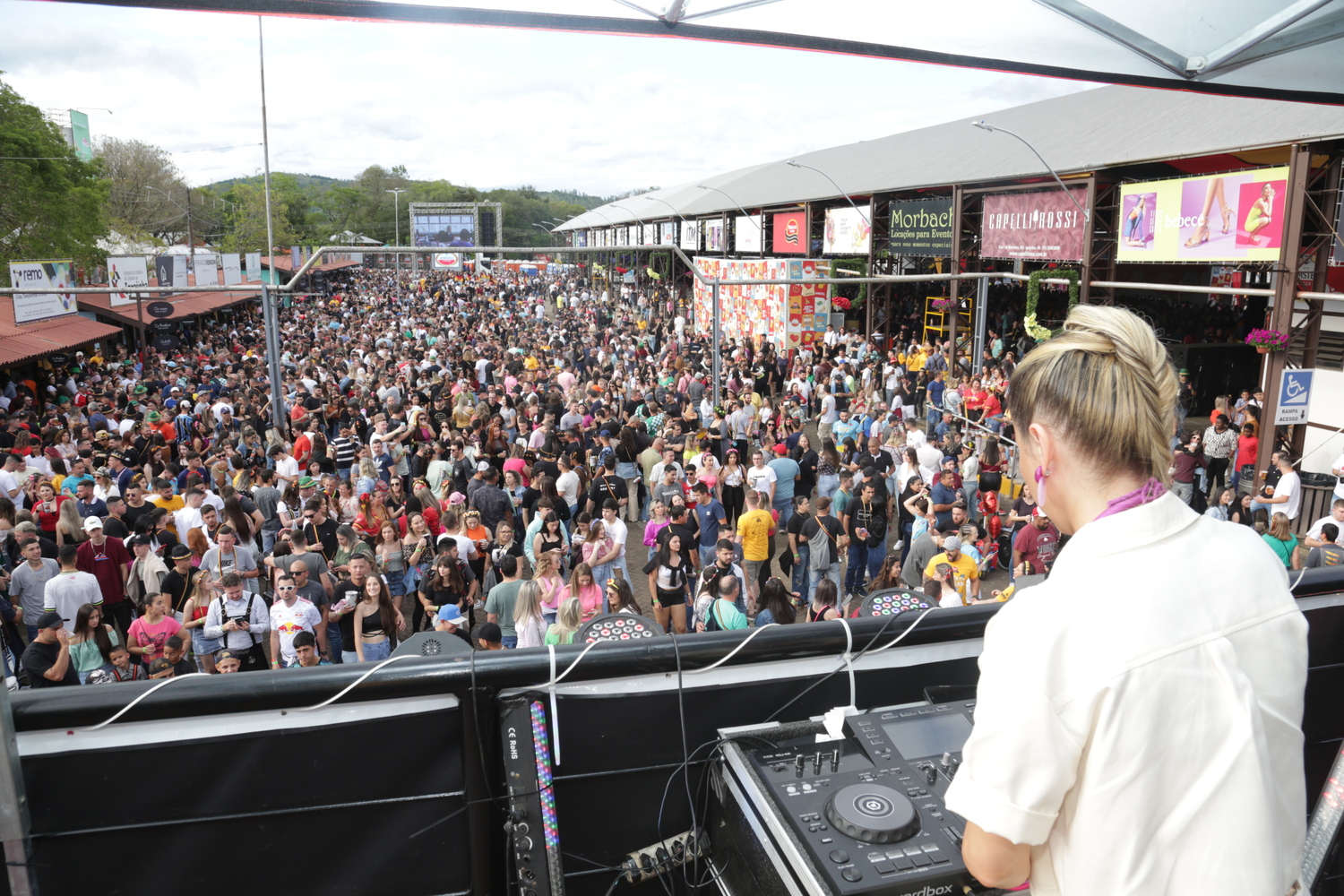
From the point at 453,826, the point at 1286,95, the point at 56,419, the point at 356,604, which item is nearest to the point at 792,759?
the point at 453,826

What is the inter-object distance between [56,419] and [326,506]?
1086 cm

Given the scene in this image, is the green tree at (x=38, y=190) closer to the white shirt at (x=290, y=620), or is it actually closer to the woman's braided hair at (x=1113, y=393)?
the white shirt at (x=290, y=620)

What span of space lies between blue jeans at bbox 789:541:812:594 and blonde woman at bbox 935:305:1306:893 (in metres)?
8.47

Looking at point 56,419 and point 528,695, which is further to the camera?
point 56,419

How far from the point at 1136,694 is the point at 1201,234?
58.1ft

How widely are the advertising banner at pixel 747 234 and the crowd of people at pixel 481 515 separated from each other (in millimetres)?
17603

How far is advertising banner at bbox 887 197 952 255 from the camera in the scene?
963 inches

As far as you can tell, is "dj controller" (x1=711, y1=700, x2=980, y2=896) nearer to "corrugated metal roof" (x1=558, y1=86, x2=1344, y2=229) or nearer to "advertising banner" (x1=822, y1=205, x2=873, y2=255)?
"corrugated metal roof" (x1=558, y1=86, x2=1344, y2=229)

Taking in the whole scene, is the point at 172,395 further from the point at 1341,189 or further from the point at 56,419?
the point at 1341,189

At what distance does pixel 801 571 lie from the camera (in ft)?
33.1

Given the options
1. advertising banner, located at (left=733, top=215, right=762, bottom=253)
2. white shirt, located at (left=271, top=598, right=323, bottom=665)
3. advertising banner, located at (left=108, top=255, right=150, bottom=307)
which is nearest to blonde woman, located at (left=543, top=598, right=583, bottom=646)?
white shirt, located at (left=271, top=598, right=323, bottom=665)

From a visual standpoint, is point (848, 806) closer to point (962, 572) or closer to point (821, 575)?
point (962, 572)

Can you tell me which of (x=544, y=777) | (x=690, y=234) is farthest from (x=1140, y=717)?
(x=690, y=234)

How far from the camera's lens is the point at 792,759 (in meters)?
2.08
